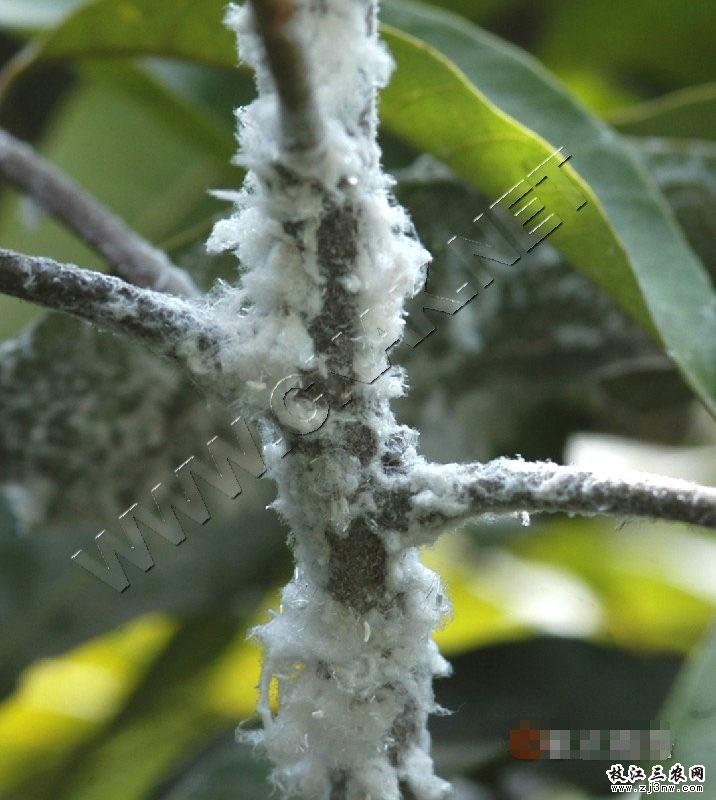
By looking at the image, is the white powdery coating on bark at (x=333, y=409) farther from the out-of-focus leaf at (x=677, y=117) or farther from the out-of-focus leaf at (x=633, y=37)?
the out-of-focus leaf at (x=633, y=37)

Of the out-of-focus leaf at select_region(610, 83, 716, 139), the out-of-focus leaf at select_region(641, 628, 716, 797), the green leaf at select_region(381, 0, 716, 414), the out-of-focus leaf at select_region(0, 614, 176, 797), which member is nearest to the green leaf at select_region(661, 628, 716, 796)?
Result: the out-of-focus leaf at select_region(641, 628, 716, 797)

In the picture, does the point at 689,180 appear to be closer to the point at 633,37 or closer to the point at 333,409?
the point at 633,37

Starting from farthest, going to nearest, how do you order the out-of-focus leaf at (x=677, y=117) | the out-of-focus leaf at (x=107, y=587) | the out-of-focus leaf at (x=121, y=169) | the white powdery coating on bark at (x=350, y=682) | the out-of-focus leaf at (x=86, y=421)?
the out-of-focus leaf at (x=121, y=169) → the out-of-focus leaf at (x=107, y=587) → the out-of-focus leaf at (x=677, y=117) → the out-of-focus leaf at (x=86, y=421) → the white powdery coating on bark at (x=350, y=682)

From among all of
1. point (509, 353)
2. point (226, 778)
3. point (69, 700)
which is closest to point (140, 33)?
point (509, 353)

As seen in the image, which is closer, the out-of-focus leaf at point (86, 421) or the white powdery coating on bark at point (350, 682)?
the white powdery coating on bark at point (350, 682)

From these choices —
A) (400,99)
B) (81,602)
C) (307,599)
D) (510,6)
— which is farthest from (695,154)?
(81,602)

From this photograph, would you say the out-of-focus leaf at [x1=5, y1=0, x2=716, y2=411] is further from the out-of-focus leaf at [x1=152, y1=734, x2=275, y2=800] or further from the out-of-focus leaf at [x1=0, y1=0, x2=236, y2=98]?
the out-of-focus leaf at [x1=152, y1=734, x2=275, y2=800]

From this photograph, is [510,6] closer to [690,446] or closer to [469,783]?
[690,446]

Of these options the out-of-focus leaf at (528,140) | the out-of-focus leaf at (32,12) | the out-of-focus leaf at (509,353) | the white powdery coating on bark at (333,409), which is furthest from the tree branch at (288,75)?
the out-of-focus leaf at (32,12)
